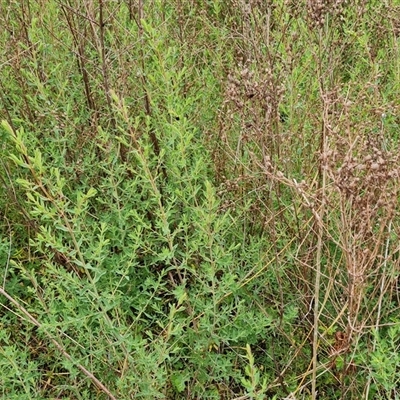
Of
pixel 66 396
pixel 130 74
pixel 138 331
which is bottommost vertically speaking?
pixel 66 396

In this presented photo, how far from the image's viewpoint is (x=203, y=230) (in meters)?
2.06

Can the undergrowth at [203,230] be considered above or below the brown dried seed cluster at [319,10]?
below

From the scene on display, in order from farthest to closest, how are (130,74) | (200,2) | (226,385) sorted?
1. (200,2)
2. (130,74)
3. (226,385)

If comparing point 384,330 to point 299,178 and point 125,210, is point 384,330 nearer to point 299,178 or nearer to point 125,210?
point 299,178

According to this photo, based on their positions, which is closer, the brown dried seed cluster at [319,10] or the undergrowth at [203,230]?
the undergrowth at [203,230]

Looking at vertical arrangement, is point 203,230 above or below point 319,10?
below

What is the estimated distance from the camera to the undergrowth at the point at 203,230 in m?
1.95

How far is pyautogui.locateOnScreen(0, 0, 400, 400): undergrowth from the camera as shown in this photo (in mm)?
1945

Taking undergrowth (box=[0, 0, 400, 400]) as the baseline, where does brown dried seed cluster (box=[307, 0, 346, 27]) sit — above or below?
above

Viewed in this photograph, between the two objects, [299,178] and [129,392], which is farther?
[299,178]

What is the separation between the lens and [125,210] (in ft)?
7.74

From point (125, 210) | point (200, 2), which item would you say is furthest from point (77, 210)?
point (200, 2)

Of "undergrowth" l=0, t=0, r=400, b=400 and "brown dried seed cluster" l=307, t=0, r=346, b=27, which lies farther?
"brown dried seed cluster" l=307, t=0, r=346, b=27

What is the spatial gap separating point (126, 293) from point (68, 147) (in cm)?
70
